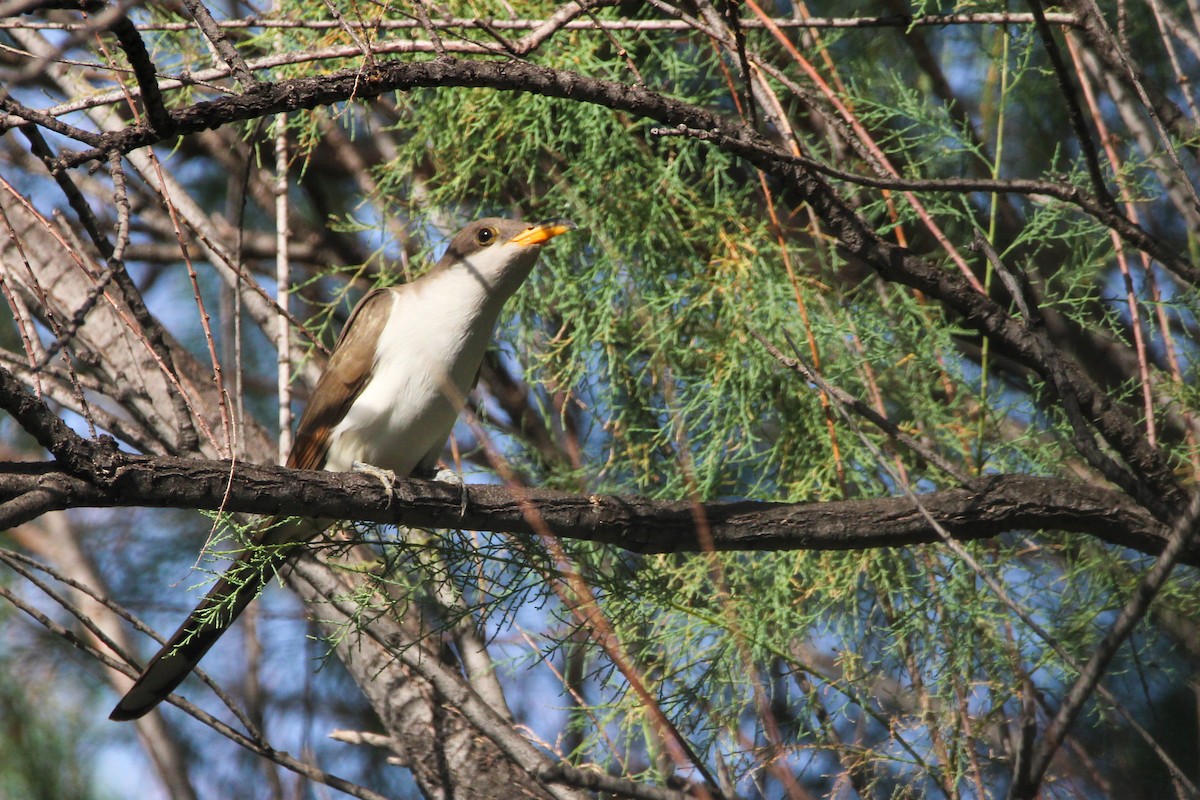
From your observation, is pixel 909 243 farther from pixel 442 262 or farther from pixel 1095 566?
pixel 442 262

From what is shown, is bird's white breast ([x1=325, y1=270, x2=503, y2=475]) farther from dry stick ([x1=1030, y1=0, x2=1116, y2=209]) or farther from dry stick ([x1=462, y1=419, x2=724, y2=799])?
dry stick ([x1=1030, y1=0, x2=1116, y2=209])

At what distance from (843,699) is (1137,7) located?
88.2 inches

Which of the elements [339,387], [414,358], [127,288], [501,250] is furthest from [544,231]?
[127,288]

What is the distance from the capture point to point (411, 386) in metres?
2.81

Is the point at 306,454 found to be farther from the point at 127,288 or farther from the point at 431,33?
the point at 431,33

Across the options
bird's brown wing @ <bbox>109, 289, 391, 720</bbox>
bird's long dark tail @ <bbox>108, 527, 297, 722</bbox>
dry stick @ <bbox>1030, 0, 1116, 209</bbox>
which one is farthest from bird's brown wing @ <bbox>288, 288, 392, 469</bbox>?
dry stick @ <bbox>1030, 0, 1116, 209</bbox>

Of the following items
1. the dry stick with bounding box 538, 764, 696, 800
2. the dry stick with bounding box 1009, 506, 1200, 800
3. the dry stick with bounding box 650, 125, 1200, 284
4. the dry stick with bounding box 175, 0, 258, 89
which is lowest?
the dry stick with bounding box 1009, 506, 1200, 800

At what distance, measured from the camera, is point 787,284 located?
2832mm

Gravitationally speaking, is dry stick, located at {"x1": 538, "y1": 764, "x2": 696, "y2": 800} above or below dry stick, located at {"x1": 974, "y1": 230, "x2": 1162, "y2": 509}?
below

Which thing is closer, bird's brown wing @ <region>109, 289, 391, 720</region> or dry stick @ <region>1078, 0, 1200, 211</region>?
dry stick @ <region>1078, 0, 1200, 211</region>

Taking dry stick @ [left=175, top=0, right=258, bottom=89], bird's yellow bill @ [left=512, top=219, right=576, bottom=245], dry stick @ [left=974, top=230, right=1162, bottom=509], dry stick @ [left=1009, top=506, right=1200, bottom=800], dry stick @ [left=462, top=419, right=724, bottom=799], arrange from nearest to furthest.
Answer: dry stick @ [left=1009, top=506, right=1200, bottom=800], dry stick @ [left=462, top=419, right=724, bottom=799], dry stick @ [left=175, top=0, right=258, bottom=89], dry stick @ [left=974, top=230, right=1162, bottom=509], bird's yellow bill @ [left=512, top=219, right=576, bottom=245]

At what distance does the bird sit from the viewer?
9.18 ft

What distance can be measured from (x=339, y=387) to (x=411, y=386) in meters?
0.21

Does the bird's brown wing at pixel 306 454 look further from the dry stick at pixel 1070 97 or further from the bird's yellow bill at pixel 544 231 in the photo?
the dry stick at pixel 1070 97
